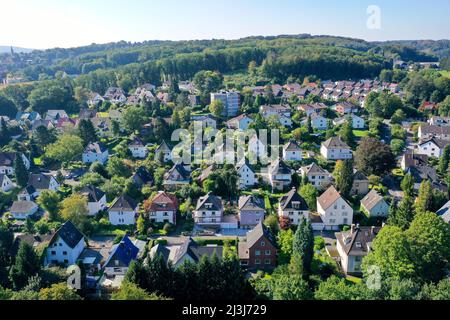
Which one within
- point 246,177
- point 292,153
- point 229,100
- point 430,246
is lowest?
point 430,246

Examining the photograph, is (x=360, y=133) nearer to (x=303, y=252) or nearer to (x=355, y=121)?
(x=355, y=121)

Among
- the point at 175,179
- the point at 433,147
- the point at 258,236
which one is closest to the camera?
the point at 258,236

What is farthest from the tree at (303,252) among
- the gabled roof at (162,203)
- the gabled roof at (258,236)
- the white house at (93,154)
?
the white house at (93,154)

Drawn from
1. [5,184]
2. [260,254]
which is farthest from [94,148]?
[260,254]

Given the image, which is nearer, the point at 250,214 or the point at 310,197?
the point at 250,214

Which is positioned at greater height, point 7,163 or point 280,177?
point 7,163

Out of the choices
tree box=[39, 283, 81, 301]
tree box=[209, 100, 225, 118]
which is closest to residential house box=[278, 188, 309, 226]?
tree box=[39, 283, 81, 301]

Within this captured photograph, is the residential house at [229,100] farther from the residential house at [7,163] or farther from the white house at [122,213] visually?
the white house at [122,213]
